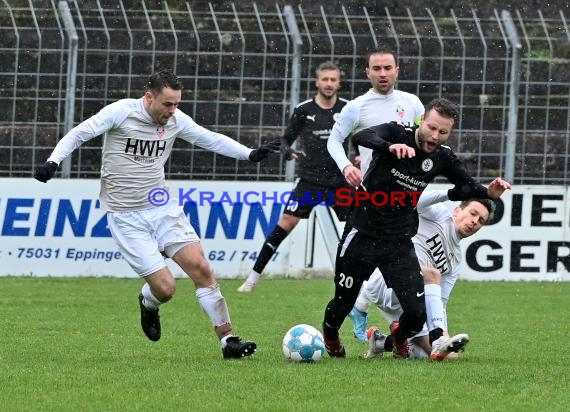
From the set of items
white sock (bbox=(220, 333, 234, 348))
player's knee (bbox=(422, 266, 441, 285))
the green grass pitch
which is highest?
player's knee (bbox=(422, 266, 441, 285))

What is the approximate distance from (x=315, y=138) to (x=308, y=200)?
731 mm

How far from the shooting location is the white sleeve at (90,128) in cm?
882

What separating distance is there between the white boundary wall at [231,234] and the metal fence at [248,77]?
0.42 metres

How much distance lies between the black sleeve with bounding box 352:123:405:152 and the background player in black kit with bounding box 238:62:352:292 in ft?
18.5

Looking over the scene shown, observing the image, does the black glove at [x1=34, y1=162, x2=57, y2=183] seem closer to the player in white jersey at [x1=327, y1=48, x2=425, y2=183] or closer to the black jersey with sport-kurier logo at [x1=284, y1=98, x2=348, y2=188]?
the player in white jersey at [x1=327, y1=48, x2=425, y2=183]

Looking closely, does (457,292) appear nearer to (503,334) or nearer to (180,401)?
(503,334)

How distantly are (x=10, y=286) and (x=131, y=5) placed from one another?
475 centimetres

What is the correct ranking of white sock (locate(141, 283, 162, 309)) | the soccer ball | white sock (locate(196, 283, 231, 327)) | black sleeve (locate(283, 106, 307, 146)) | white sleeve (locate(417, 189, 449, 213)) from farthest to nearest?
black sleeve (locate(283, 106, 307, 146)) → white sock (locate(141, 283, 162, 309)) → white sleeve (locate(417, 189, 449, 213)) → white sock (locate(196, 283, 231, 327)) → the soccer ball

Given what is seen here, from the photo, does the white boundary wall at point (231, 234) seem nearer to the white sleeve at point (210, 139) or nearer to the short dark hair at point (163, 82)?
the white sleeve at point (210, 139)

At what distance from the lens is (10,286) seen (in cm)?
1463

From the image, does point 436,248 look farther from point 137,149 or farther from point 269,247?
point 269,247

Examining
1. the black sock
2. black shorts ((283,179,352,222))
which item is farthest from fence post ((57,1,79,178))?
black shorts ((283,179,352,222))

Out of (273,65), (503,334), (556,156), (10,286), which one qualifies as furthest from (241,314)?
(556,156)

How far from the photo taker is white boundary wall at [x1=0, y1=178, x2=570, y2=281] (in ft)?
51.7
